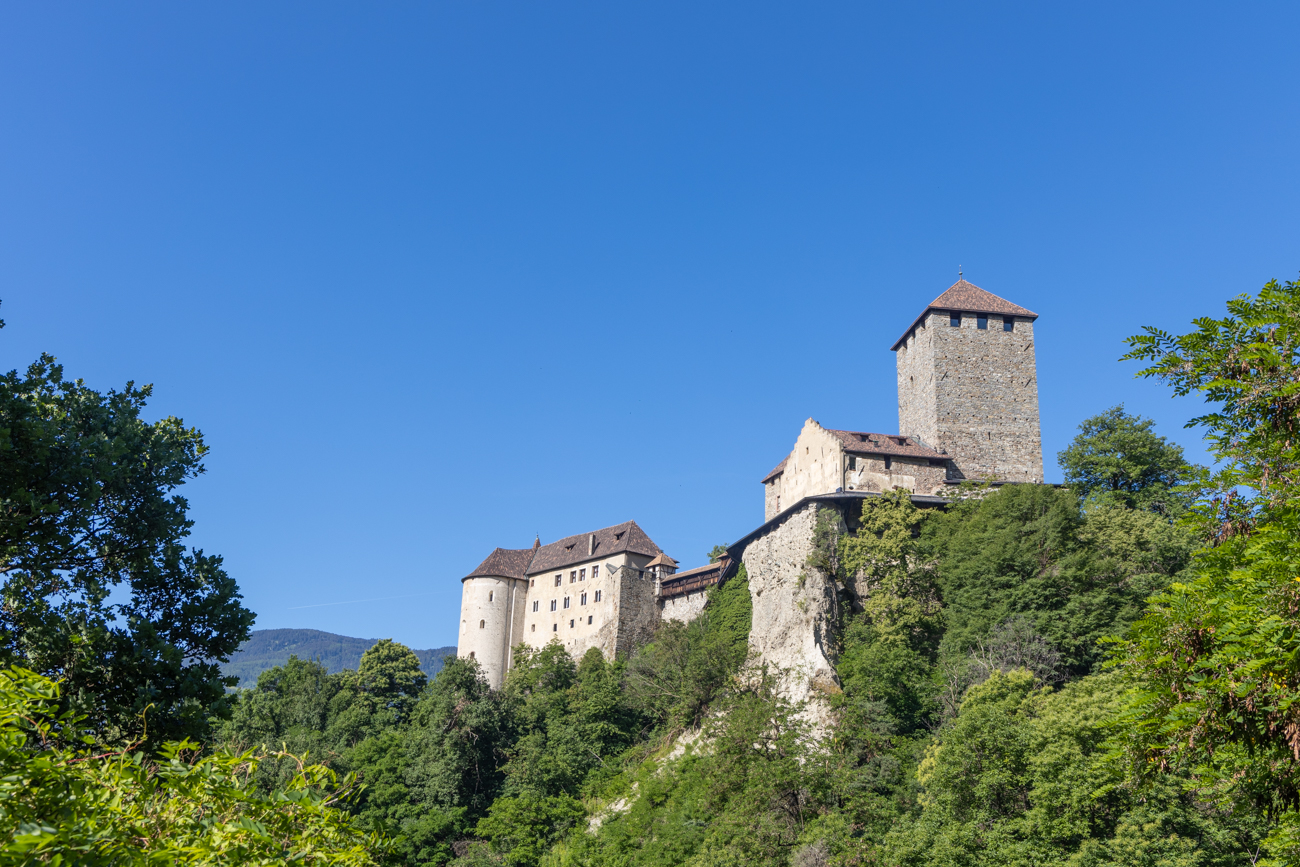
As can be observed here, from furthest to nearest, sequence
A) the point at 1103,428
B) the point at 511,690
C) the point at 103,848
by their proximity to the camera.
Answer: the point at 511,690 < the point at 1103,428 < the point at 103,848

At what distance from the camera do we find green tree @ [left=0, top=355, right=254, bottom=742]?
53.3 ft

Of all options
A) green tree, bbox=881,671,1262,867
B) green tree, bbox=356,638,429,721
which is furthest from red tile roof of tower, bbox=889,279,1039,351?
green tree, bbox=356,638,429,721

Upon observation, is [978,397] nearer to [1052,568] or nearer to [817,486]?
[817,486]

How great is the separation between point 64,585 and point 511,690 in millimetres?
40338

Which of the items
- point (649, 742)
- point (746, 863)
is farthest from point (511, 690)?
point (746, 863)

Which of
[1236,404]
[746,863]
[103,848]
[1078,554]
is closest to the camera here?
[103,848]

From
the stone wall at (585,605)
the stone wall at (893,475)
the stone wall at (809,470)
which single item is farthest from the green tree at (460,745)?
the stone wall at (893,475)

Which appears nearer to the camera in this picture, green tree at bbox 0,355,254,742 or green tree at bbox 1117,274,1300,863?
green tree at bbox 1117,274,1300,863

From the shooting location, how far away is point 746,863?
103 ft

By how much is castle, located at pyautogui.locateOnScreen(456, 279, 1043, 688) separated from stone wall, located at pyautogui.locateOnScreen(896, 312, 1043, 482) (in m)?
0.06

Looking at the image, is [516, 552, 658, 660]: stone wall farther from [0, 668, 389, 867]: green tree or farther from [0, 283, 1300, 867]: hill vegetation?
[0, 668, 389, 867]: green tree

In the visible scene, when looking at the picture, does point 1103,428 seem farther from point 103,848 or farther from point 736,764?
point 103,848

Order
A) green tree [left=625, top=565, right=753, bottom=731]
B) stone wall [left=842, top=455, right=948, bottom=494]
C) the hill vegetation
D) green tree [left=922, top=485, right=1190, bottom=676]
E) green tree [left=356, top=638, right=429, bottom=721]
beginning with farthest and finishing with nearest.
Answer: green tree [left=356, top=638, right=429, bottom=721] → stone wall [left=842, top=455, right=948, bottom=494] → green tree [left=625, top=565, right=753, bottom=731] → green tree [left=922, top=485, right=1190, bottom=676] → the hill vegetation

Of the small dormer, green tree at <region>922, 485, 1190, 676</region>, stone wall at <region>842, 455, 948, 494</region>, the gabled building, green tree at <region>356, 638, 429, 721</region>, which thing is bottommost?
green tree at <region>356, 638, 429, 721</region>
